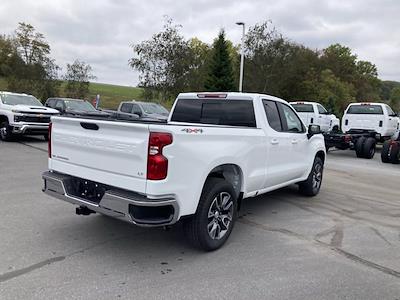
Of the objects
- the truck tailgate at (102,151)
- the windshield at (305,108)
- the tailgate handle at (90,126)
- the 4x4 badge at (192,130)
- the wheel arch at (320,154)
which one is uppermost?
the windshield at (305,108)

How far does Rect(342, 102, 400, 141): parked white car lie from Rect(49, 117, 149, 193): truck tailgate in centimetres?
1522

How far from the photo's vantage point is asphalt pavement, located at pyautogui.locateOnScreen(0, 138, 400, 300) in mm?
3891

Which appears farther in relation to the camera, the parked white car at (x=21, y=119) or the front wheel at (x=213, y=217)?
the parked white car at (x=21, y=119)


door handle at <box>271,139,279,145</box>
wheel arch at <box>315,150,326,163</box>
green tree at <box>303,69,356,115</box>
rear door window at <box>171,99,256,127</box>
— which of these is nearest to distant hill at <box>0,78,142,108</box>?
green tree at <box>303,69,356,115</box>

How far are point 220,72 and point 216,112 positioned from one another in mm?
27431

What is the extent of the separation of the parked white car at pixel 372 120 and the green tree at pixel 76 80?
26130 mm

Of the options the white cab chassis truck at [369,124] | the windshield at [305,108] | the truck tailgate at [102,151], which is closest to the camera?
the truck tailgate at [102,151]

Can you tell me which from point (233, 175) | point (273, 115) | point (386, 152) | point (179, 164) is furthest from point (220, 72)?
point (179, 164)

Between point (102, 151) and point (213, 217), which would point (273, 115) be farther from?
point (102, 151)

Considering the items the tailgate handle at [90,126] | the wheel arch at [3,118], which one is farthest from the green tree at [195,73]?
the tailgate handle at [90,126]

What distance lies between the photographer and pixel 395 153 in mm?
14398

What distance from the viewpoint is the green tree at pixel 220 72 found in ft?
107

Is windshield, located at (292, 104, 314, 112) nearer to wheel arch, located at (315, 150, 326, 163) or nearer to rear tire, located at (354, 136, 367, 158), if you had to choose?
rear tire, located at (354, 136, 367, 158)

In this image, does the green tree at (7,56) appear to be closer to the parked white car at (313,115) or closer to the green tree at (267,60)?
the green tree at (267,60)
